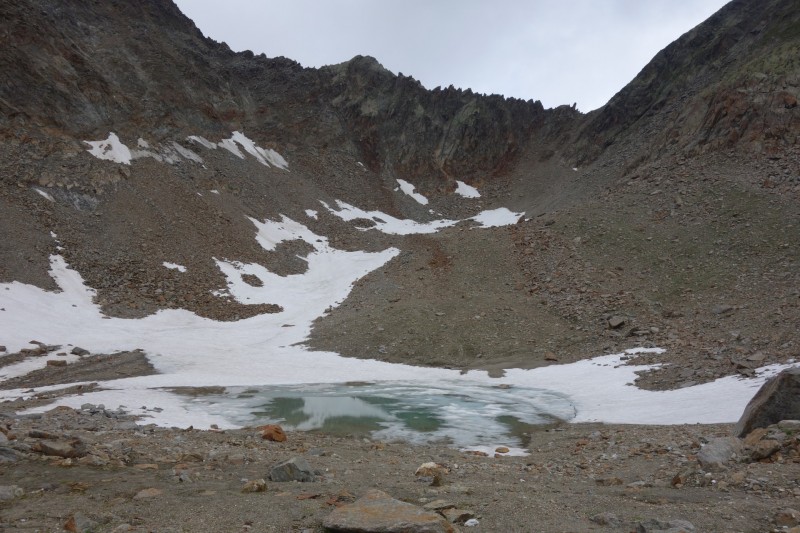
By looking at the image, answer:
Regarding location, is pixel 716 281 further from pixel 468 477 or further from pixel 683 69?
pixel 683 69

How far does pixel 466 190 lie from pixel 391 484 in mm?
74872

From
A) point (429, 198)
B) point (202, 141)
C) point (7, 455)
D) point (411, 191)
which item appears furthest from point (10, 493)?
point (411, 191)

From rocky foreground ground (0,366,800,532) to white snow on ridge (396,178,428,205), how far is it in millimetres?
65988

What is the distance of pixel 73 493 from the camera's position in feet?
24.7

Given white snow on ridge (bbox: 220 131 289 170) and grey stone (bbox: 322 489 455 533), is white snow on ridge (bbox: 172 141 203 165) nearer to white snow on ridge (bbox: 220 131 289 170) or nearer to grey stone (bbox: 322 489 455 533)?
white snow on ridge (bbox: 220 131 289 170)

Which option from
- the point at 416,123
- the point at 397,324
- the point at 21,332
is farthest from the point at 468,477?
the point at 416,123

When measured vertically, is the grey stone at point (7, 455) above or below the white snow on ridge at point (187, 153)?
below

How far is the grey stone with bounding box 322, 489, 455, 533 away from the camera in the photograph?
584cm

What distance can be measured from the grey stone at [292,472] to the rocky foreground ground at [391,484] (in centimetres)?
2

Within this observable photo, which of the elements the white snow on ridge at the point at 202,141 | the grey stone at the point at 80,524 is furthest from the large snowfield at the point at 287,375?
the white snow on ridge at the point at 202,141

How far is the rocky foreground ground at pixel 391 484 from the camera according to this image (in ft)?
21.0

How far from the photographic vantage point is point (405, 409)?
19641mm

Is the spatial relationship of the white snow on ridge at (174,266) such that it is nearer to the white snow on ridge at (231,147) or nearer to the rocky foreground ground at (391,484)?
the rocky foreground ground at (391,484)

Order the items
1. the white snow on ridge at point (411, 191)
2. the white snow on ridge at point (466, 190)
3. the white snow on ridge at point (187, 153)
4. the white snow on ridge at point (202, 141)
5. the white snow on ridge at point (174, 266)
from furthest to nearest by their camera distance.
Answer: the white snow on ridge at point (466, 190) < the white snow on ridge at point (411, 191) < the white snow on ridge at point (202, 141) < the white snow on ridge at point (187, 153) < the white snow on ridge at point (174, 266)
